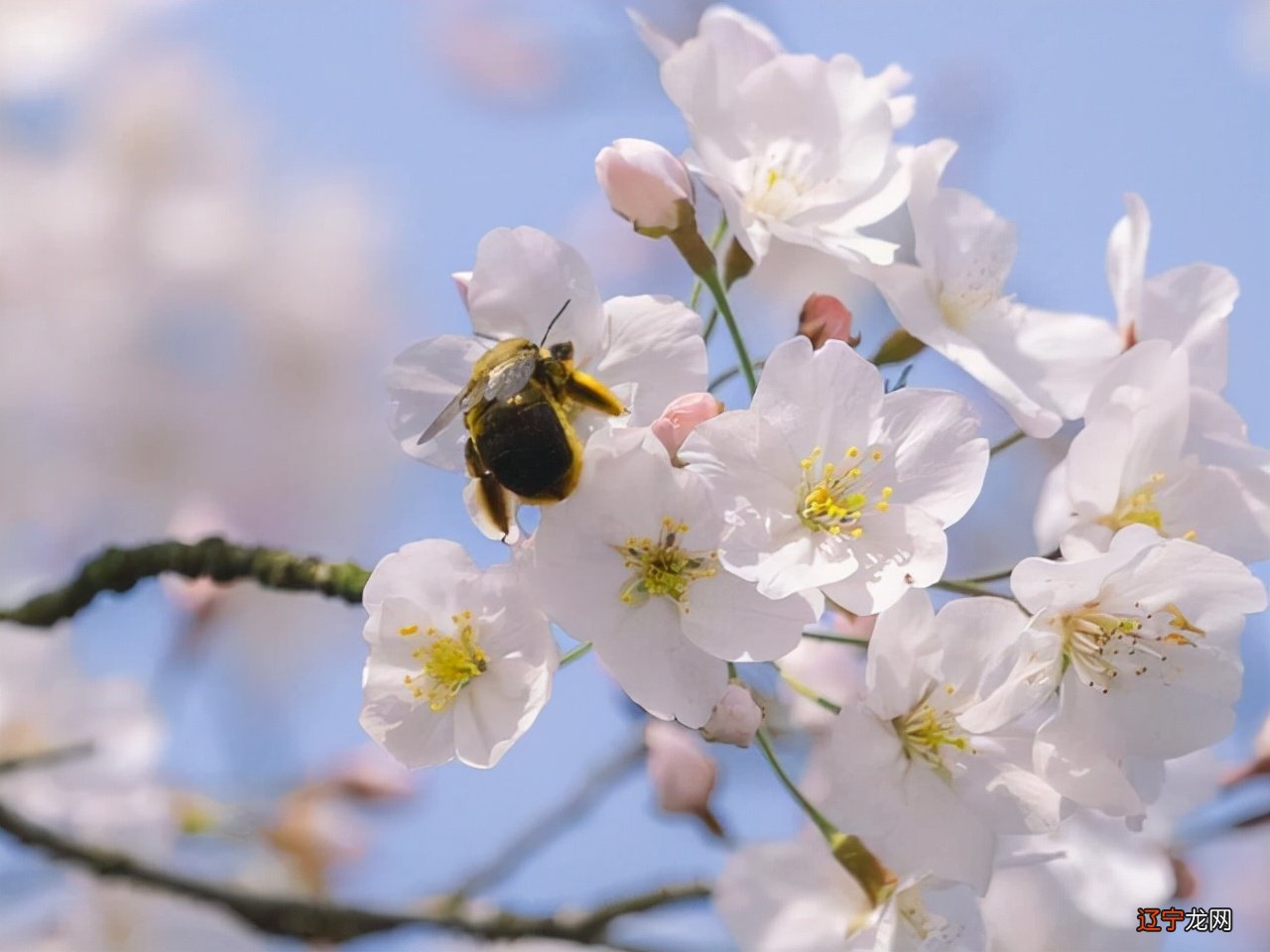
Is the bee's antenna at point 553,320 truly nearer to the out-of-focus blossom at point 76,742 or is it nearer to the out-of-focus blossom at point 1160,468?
the out-of-focus blossom at point 1160,468

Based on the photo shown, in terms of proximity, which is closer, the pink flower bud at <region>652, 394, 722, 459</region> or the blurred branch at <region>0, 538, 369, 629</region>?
the pink flower bud at <region>652, 394, 722, 459</region>

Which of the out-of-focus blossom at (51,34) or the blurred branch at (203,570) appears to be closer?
the blurred branch at (203,570)

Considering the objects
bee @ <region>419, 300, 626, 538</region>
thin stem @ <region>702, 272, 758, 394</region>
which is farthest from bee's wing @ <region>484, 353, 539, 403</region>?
thin stem @ <region>702, 272, 758, 394</region>

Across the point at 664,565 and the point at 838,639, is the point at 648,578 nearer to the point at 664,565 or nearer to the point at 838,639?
the point at 664,565

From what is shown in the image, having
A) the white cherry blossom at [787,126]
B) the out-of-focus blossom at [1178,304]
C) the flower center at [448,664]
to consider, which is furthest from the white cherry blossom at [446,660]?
the out-of-focus blossom at [1178,304]

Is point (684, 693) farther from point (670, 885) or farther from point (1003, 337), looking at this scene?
point (1003, 337)

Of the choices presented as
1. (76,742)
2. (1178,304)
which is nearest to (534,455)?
(1178,304)

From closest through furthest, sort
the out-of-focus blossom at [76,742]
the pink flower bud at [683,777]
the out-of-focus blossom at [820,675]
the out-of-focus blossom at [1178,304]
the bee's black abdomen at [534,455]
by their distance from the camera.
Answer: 1. the bee's black abdomen at [534,455]
2. the out-of-focus blossom at [1178,304]
3. the pink flower bud at [683,777]
4. the out-of-focus blossom at [820,675]
5. the out-of-focus blossom at [76,742]

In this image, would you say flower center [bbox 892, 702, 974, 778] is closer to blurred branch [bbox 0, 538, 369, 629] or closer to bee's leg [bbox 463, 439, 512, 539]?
bee's leg [bbox 463, 439, 512, 539]

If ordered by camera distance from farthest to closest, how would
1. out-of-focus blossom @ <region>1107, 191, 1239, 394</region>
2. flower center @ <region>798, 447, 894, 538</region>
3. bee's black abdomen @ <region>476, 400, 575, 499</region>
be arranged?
out-of-focus blossom @ <region>1107, 191, 1239, 394</region>, flower center @ <region>798, 447, 894, 538</region>, bee's black abdomen @ <region>476, 400, 575, 499</region>
